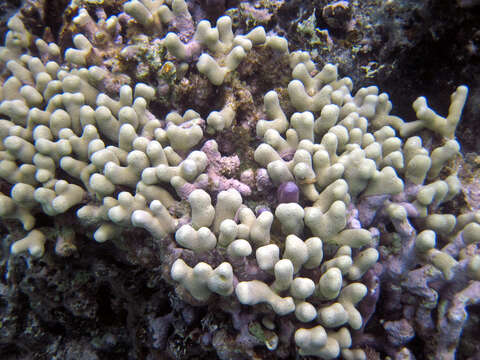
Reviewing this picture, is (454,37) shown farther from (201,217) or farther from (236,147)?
(201,217)

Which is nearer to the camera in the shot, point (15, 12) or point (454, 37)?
point (454, 37)

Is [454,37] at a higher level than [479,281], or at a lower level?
higher

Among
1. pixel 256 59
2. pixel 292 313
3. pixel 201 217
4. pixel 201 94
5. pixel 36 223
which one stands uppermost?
pixel 256 59

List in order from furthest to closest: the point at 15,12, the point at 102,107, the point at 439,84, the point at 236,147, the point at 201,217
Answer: the point at 15,12 → the point at 439,84 → the point at 236,147 → the point at 102,107 → the point at 201,217

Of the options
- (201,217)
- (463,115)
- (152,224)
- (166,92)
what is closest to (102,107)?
(166,92)

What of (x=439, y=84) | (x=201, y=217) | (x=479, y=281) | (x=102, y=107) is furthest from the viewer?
(x=439, y=84)

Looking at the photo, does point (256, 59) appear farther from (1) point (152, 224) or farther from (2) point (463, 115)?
(2) point (463, 115)
